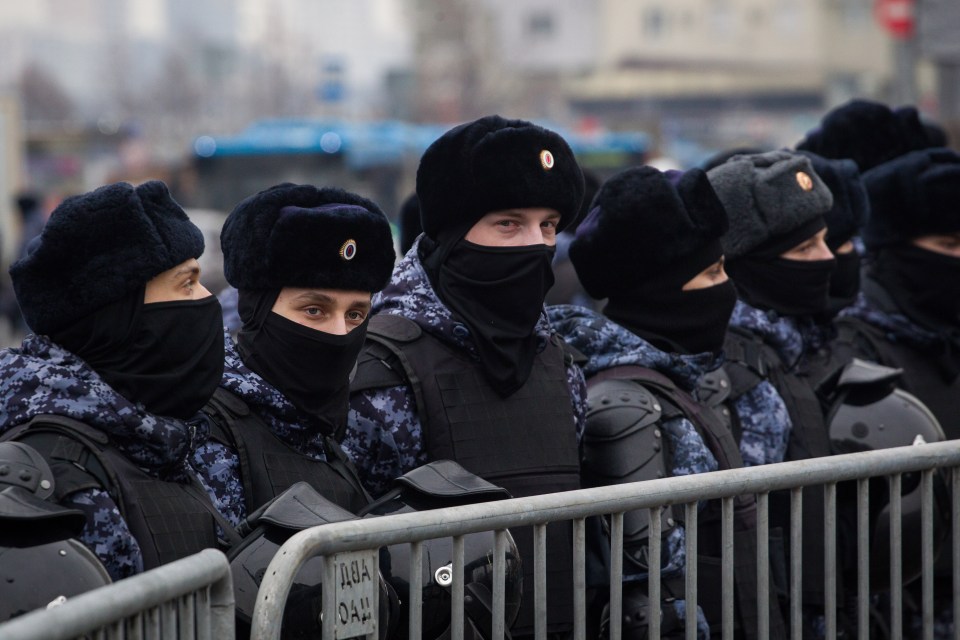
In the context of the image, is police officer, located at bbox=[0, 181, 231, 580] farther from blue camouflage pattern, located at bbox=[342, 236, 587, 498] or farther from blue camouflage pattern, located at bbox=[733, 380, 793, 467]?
blue camouflage pattern, located at bbox=[733, 380, 793, 467]

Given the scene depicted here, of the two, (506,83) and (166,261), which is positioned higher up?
(166,261)

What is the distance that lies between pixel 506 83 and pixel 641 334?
188 feet

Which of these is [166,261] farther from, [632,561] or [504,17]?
[504,17]

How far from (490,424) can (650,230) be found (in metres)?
0.78

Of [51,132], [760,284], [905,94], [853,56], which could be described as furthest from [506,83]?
[760,284]

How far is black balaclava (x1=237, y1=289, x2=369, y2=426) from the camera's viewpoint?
3.27 m

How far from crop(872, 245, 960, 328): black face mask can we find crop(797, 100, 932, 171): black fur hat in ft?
3.23

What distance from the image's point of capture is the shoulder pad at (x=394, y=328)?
360cm

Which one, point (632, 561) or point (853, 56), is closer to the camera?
point (632, 561)

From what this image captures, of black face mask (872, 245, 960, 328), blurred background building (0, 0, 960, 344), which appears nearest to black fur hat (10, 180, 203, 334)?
black face mask (872, 245, 960, 328)

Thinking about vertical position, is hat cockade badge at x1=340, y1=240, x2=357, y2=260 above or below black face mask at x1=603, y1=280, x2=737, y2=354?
above

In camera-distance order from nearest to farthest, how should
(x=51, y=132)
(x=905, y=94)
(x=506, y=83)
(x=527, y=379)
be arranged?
1. (x=527, y=379)
2. (x=905, y=94)
3. (x=51, y=132)
4. (x=506, y=83)

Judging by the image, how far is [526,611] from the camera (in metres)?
3.46

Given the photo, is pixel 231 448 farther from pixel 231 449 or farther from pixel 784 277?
pixel 784 277
